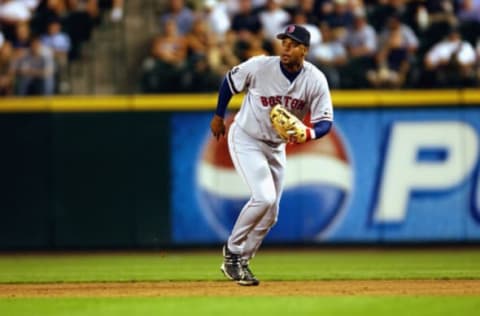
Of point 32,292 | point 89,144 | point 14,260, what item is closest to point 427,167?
point 89,144

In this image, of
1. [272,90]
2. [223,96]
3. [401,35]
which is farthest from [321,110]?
[401,35]

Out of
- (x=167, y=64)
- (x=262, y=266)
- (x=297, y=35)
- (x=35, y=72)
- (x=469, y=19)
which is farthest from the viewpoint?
(x=469, y=19)

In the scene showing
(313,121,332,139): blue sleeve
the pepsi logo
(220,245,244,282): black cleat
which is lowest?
the pepsi logo

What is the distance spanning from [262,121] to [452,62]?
6.20 m

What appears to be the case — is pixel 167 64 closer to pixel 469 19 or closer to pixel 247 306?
pixel 469 19

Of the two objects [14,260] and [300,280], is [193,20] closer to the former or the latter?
[14,260]

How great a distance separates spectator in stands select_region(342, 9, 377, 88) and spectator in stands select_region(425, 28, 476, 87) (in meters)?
0.77

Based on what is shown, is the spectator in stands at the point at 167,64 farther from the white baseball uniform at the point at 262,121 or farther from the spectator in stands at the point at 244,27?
the white baseball uniform at the point at 262,121

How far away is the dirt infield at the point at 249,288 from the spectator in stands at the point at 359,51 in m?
5.37

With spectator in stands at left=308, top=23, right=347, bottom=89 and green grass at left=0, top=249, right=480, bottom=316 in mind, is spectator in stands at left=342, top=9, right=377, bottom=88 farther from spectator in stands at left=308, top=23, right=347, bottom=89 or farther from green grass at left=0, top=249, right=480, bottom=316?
green grass at left=0, top=249, right=480, bottom=316

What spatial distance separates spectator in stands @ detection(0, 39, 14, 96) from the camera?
15016 mm

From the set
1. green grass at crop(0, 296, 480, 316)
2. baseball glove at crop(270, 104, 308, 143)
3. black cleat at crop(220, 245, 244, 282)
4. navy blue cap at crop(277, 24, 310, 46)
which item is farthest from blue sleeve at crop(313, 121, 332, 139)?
green grass at crop(0, 296, 480, 316)

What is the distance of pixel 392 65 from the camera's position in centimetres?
1541

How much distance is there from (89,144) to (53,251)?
1481mm
